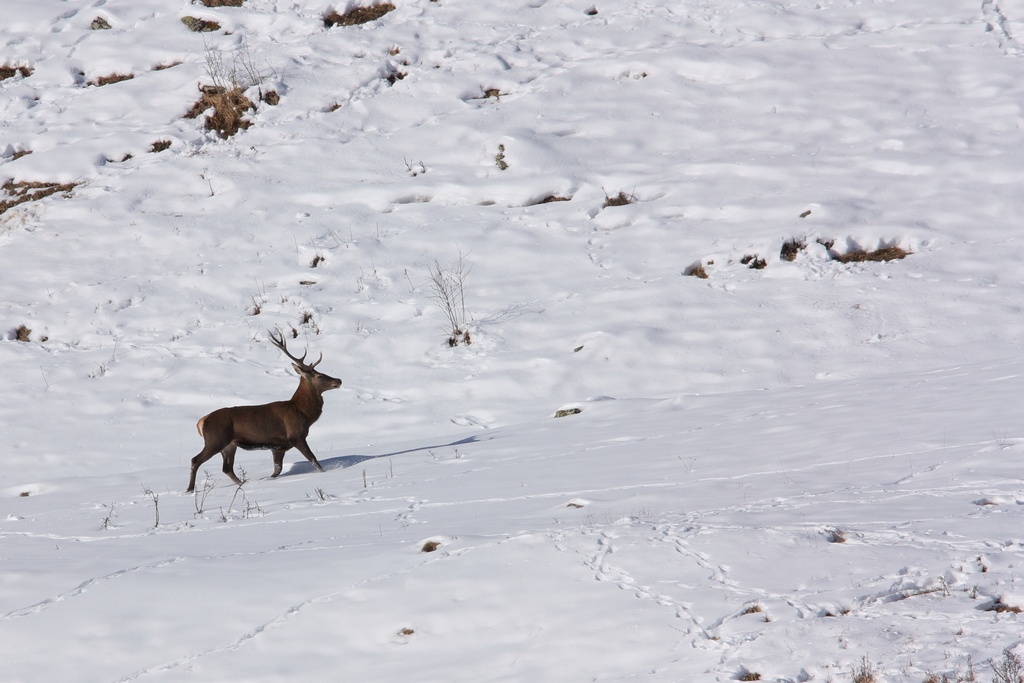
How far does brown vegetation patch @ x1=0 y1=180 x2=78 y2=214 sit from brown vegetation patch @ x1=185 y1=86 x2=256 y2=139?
255 centimetres

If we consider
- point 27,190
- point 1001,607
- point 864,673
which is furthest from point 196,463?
point 27,190

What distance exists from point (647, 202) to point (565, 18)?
19.9ft

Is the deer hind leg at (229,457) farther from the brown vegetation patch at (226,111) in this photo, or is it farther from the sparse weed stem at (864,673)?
the brown vegetation patch at (226,111)

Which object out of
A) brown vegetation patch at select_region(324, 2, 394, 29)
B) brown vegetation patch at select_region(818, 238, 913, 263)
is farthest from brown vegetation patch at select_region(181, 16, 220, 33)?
brown vegetation patch at select_region(818, 238, 913, 263)

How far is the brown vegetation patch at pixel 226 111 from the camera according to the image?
55.1 ft

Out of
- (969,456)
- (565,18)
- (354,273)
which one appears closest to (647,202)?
(354,273)

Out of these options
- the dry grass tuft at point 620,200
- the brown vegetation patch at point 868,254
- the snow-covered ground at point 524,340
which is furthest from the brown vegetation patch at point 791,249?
the dry grass tuft at point 620,200

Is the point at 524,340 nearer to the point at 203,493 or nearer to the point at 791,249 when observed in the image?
the point at 791,249

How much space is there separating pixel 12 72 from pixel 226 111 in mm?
5186

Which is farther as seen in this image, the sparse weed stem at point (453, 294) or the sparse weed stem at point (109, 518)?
the sparse weed stem at point (453, 294)

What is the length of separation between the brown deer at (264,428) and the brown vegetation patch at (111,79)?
11269mm

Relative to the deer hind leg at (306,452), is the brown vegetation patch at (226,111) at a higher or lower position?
higher

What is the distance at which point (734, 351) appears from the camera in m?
11.5

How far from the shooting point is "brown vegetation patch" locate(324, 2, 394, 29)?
18.9 metres
